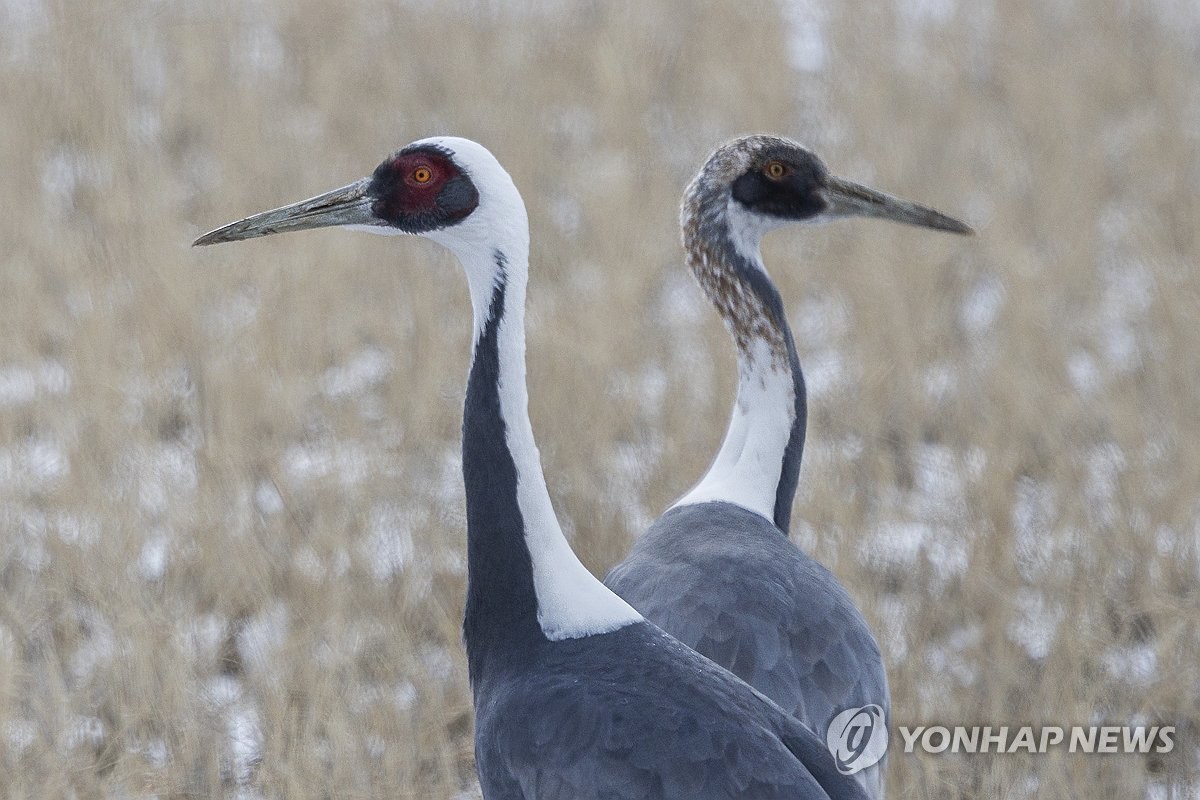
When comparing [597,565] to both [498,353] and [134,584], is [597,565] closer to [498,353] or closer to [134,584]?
[134,584]

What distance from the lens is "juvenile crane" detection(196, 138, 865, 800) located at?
2840mm

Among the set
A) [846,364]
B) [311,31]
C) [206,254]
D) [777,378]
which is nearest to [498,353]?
[777,378]

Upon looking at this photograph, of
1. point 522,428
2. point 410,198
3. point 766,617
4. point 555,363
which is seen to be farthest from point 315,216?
point 555,363

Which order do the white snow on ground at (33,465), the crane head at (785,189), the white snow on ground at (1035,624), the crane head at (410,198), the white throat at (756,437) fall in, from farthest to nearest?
the white snow on ground at (33,465) < the white snow on ground at (1035,624) < the crane head at (785,189) < the white throat at (756,437) < the crane head at (410,198)

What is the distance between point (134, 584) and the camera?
184 inches

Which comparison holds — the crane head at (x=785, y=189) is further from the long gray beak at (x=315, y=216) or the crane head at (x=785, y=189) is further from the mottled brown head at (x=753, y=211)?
the long gray beak at (x=315, y=216)

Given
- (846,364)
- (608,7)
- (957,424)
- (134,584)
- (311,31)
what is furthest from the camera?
(608,7)

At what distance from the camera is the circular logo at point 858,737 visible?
337cm

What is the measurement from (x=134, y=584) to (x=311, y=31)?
4.91m

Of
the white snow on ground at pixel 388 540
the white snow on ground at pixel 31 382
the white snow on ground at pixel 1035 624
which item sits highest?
the white snow on ground at pixel 31 382

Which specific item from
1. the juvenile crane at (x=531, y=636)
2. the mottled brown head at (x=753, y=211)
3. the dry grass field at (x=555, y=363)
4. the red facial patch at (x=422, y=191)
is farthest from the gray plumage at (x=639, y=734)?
→ the mottled brown head at (x=753, y=211)

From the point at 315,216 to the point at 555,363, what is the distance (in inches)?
103

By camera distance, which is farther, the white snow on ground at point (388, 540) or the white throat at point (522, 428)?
the white snow on ground at point (388, 540)

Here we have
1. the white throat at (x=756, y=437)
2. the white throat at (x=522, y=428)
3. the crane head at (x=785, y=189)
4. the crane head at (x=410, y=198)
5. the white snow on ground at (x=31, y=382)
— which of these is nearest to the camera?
the white throat at (x=522, y=428)
